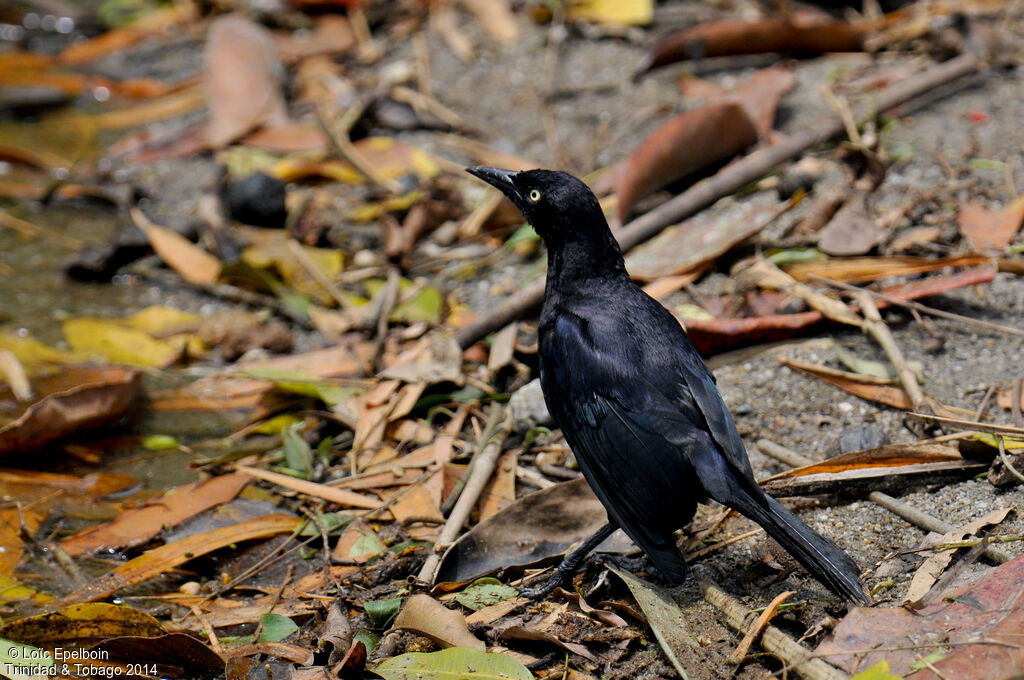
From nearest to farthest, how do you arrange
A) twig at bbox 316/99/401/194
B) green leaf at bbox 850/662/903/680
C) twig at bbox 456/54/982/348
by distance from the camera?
green leaf at bbox 850/662/903/680 → twig at bbox 456/54/982/348 → twig at bbox 316/99/401/194

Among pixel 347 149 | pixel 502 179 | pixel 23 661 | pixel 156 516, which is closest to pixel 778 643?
pixel 502 179

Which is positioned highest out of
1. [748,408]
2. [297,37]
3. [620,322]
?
[297,37]

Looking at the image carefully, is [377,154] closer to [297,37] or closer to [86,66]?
[297,37]

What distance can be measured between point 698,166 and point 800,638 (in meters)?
2.97

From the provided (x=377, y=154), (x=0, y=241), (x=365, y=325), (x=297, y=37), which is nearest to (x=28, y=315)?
(x=0, y=241)

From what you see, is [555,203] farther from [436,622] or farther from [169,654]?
[169,654]

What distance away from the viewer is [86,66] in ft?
25.8

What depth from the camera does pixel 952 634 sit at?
257 centimetres

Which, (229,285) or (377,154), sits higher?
(377,154)

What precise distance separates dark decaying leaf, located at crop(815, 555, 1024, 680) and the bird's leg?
2.75 ft

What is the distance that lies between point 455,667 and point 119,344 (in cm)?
290

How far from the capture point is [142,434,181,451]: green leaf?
4230 millimetres

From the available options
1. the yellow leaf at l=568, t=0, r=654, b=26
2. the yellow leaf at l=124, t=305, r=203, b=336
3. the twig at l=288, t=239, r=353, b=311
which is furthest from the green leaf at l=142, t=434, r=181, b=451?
the yellow leaf at l=568, t=0, r=654, b=26

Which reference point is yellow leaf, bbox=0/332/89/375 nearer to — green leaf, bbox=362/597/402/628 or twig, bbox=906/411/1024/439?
green leaf, bbox=362/597/402/628
